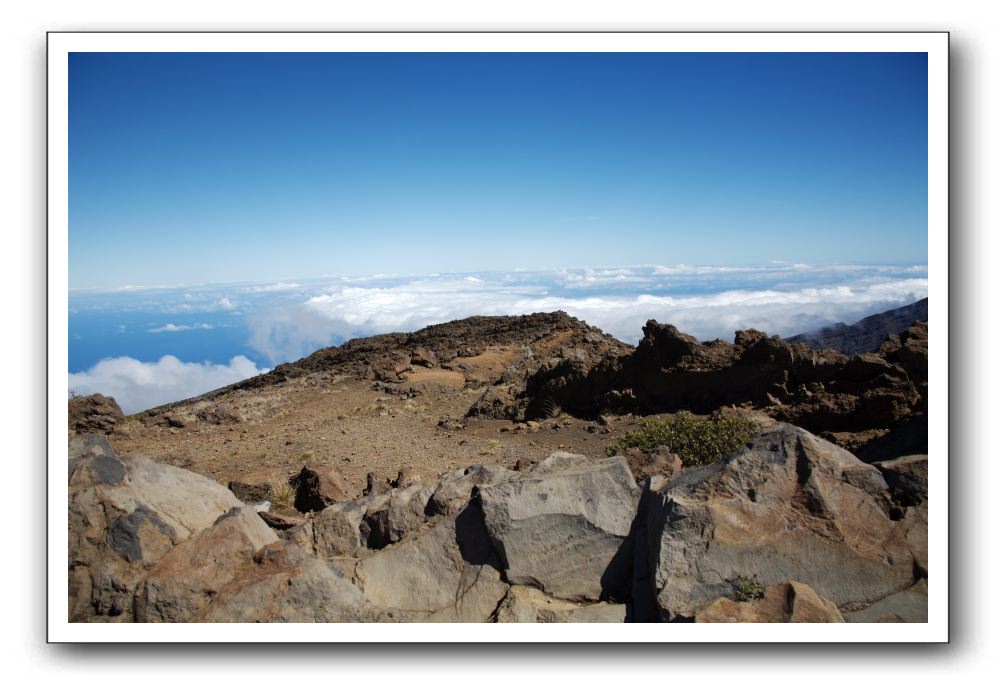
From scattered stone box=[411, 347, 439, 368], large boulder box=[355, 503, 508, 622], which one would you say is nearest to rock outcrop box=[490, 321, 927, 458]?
scattered stone box=[411, 347, 439, 368]

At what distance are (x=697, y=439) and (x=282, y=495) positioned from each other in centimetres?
656

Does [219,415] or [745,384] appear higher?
[745,384]

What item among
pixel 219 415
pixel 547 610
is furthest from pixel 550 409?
pixel 547 610

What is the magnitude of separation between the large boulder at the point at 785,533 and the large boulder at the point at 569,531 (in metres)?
0.51

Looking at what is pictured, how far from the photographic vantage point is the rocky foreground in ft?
16.8

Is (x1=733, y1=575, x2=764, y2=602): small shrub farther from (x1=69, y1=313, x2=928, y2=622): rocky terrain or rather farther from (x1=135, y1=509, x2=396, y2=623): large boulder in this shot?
(x1=135, y1=509, x2=396, y2=623): large boulder

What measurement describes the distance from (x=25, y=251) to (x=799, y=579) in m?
7.57

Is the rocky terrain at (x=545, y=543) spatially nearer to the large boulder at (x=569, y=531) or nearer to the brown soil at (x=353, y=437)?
the large boulder at (x=569, y=531)

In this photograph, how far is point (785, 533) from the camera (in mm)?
5180

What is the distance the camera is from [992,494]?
602cm

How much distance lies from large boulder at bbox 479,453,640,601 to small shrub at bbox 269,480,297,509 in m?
5.18

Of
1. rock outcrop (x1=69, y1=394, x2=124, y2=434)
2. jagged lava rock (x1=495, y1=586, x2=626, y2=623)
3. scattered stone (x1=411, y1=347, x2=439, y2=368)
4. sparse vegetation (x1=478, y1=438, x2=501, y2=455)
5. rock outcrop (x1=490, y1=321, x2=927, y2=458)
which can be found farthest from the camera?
scattered stone (x1=411, y1=347, x2=439, y2=368)

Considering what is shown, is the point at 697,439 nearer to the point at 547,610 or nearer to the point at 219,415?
the point at 547,610
